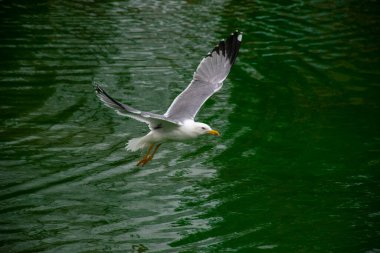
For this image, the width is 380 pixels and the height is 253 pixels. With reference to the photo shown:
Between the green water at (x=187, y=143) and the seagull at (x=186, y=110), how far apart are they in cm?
72

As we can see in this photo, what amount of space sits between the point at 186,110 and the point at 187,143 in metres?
1.61

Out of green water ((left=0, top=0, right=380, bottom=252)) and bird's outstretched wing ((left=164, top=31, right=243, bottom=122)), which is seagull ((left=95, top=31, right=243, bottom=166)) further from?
green water ((left=0, top=0, right=380, bottom=252))

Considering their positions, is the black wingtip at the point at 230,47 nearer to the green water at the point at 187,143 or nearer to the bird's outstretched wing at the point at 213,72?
Result: the bird's outstretched wing at the point at 213,72

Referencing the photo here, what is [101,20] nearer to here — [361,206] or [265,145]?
→ [265,145]

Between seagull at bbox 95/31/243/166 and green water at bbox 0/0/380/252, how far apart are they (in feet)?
2.36

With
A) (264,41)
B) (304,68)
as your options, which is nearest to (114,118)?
(304,68)

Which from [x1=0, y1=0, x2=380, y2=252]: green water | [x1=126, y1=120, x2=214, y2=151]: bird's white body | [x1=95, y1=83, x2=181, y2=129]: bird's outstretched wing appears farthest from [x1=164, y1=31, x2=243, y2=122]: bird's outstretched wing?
[x1=95, y1=83, x2=181, y2=129]: bird's outstretched wing

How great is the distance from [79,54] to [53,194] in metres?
6.52

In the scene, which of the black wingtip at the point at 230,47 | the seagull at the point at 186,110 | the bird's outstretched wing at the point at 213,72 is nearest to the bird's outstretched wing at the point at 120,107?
the seagull at the point at 186,110

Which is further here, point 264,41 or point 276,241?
point 264,41

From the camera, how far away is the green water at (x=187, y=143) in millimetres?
7469

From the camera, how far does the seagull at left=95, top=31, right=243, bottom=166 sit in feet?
23.8

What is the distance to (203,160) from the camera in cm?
940

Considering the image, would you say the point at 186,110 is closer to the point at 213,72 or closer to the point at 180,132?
the point at 180,132
